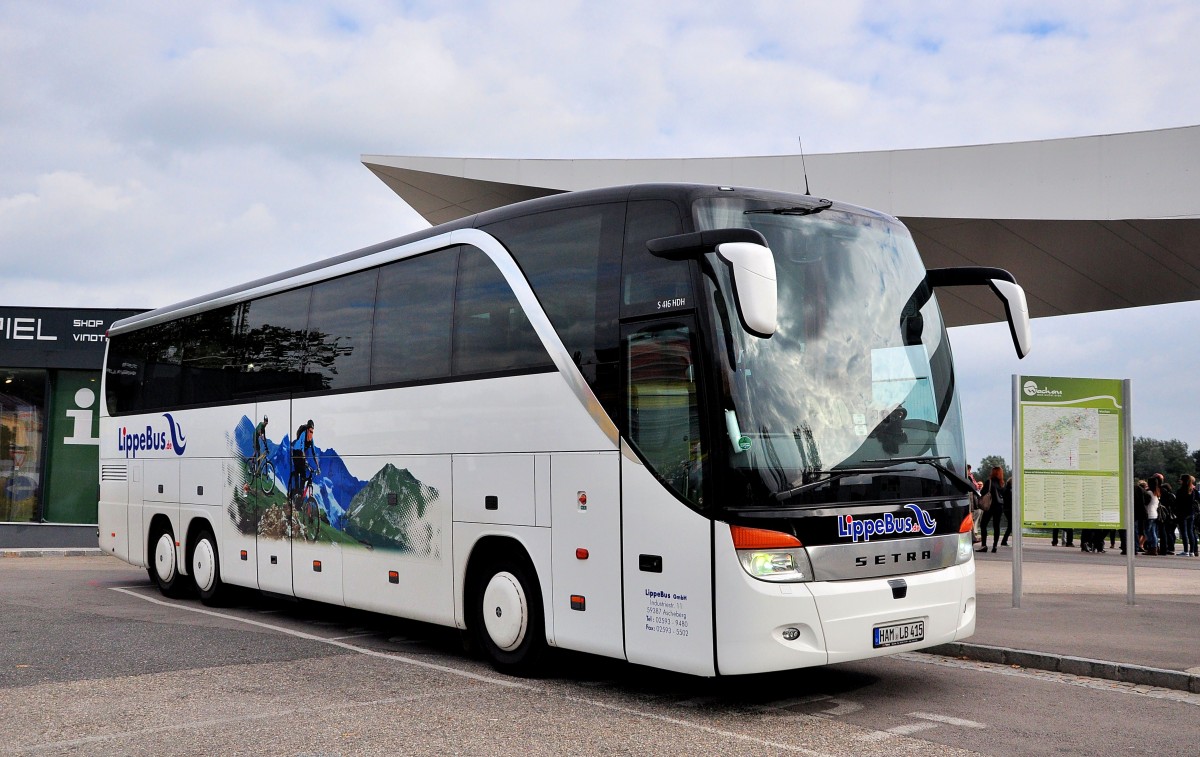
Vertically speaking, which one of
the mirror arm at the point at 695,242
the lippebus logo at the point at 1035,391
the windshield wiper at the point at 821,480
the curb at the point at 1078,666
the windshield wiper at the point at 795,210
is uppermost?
the windshield wiper at the point at 795,210

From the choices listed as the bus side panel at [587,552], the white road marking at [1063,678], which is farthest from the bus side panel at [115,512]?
the white road marking at [1063,678]

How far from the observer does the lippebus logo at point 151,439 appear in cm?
1389

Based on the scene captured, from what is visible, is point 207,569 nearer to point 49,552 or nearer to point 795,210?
point 795,210

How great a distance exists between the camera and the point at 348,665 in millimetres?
9195

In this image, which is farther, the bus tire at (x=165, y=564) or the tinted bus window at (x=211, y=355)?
the bus tire at (x=165, y=564)

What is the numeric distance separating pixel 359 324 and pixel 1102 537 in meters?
18.3

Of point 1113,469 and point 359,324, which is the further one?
point 1113,469

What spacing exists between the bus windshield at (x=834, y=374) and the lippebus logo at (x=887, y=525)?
12 centimetres

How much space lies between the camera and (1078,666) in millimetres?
8750

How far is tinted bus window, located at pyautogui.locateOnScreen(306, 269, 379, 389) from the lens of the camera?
10609mm

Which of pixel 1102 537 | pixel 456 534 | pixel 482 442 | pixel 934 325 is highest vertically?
pixel 934 325

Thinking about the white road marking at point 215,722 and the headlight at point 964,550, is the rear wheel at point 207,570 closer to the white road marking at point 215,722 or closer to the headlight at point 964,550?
the white road marking at point 215,722

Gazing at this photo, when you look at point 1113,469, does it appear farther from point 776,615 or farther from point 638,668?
point 776,615

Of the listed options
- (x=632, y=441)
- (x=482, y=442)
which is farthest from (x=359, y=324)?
(x=632, y=441)
